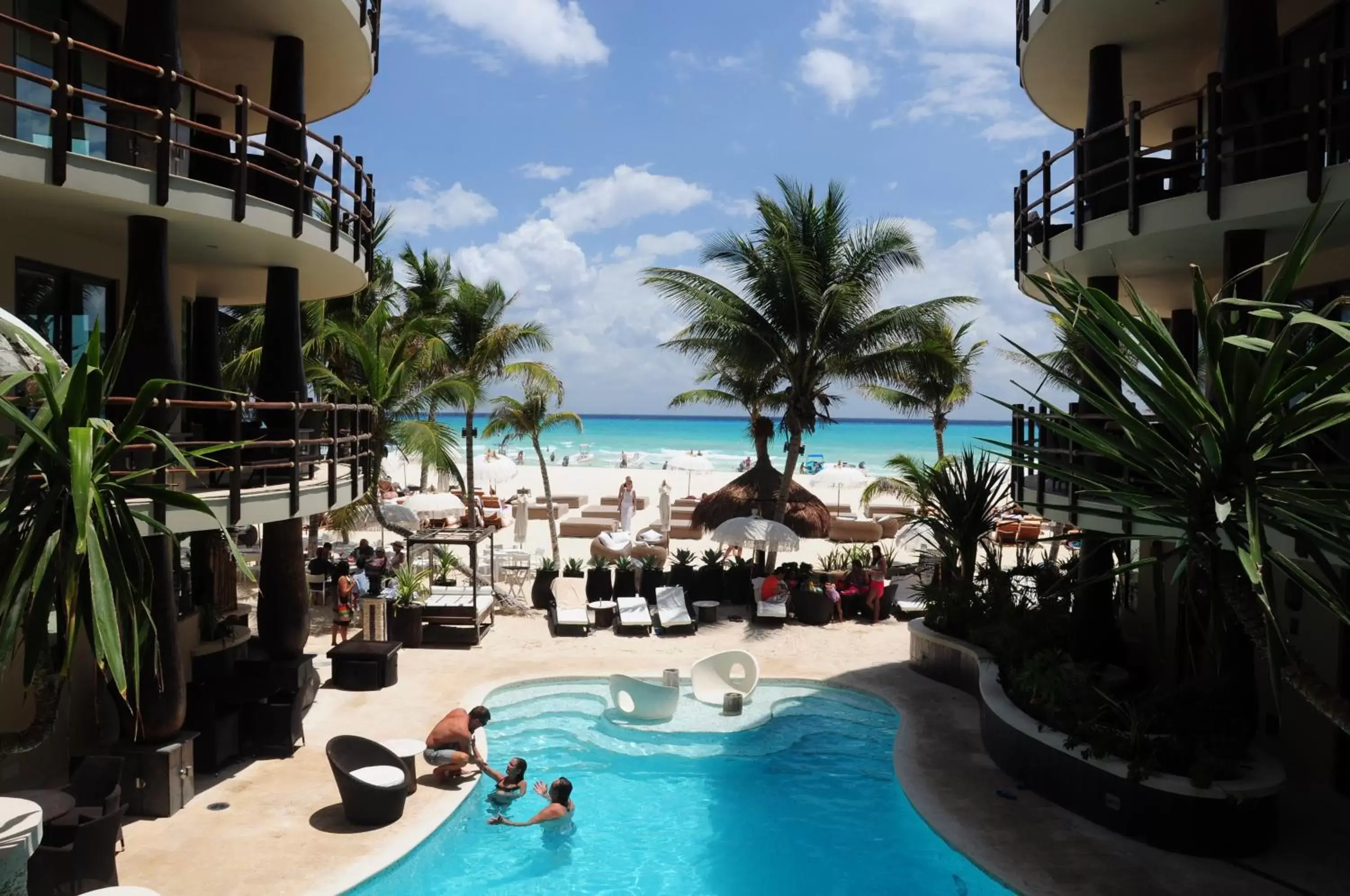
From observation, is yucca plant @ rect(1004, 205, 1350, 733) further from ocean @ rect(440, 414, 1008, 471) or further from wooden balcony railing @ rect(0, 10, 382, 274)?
ocean @ rect(440, 414, 1008, 471)

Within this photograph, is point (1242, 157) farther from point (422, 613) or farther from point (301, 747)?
point (422, 613)

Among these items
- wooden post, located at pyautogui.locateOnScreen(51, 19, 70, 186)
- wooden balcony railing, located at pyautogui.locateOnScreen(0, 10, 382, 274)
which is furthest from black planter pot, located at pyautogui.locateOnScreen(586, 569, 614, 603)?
wooden post, located at pyautogui.locateOnScreen(51, 19, 70, 186)

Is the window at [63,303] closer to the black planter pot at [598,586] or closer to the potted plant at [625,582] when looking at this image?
the black planter pot at [598,586]

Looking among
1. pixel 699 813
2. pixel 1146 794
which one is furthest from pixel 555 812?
pixel 1146 794

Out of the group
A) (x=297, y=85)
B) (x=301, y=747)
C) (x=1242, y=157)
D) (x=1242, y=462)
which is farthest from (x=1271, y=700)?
(x=297, y=85)

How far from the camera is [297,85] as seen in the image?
12570mm

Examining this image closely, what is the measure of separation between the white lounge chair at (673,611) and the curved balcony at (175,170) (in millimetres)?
9178

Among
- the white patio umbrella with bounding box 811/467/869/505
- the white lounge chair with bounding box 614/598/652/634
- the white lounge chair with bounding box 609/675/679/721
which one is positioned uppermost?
the white patio umbrella with bounding box 811/467/869/505

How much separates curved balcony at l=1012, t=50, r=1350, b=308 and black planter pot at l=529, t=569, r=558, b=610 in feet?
40.7

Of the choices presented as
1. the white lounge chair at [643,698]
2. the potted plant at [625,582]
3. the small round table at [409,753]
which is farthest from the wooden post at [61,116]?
the potted plant at [625,582]

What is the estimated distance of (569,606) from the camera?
21109mm

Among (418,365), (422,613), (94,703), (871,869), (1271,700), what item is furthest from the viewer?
(418,365)

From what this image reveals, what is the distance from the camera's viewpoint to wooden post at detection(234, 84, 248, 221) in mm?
10055

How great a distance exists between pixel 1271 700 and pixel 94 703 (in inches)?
562
